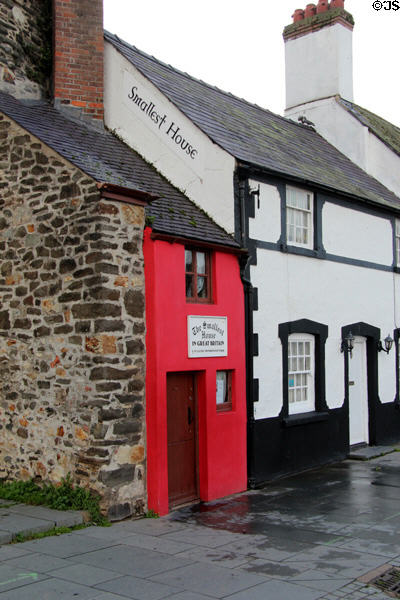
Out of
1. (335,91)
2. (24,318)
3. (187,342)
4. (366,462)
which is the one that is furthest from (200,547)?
(335,91)

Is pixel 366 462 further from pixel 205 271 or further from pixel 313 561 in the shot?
pixel 313 561

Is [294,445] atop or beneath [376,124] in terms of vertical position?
beneath

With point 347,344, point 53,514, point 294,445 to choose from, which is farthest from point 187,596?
point 347,344

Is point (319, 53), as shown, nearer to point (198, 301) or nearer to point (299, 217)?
point (299, 217)

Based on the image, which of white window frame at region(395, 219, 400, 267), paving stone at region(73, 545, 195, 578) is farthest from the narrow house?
white window frame at region(395, 219, 400, 267)

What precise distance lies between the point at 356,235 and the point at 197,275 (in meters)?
5.56

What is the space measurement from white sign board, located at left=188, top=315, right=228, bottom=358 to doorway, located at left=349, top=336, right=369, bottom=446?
16.3ft

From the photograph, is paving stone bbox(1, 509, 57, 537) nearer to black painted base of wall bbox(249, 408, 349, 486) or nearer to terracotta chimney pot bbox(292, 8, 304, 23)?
black painted base of wall bbox(249, 408, 349, 486)

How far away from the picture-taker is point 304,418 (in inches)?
492

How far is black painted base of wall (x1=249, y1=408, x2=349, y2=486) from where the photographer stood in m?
11.3

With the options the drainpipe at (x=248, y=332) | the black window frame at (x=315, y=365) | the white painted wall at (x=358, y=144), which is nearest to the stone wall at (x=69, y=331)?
the drainpipe at (x=248, y=332)

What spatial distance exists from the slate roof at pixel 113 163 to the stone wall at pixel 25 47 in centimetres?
42

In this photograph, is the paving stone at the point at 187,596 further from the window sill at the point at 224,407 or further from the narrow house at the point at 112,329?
the window sill at the point at 224,407

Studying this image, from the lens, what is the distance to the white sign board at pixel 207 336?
33.4ft
